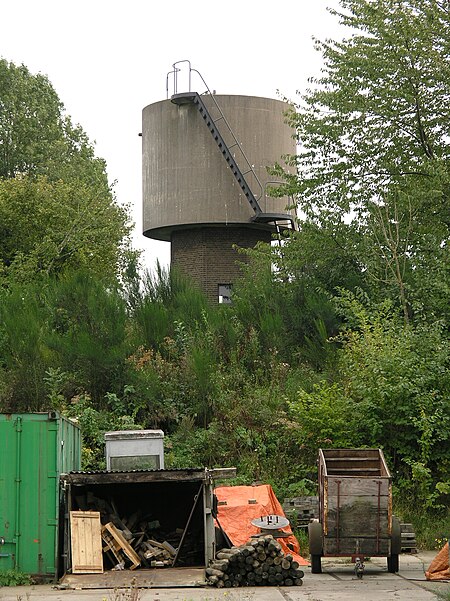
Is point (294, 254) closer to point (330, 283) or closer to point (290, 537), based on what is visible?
point (330, 283)

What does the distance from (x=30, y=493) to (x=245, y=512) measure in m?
4.38

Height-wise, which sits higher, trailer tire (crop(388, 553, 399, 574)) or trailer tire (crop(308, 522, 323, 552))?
trailer tire (crop(308, 522, 323, 552))

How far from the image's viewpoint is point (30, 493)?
1745 centimetres

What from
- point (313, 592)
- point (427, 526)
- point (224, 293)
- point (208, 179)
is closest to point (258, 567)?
point (313, 592)

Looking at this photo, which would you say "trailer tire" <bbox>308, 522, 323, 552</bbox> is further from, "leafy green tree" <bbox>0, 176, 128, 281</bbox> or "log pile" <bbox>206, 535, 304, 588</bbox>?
"leafy green tree" <bbox>0, 176, 128, 281</bbox>

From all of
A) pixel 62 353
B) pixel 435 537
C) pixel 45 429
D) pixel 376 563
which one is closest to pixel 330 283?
pixel 62 353

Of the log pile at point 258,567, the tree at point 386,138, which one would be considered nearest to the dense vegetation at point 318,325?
the tree at point 386,138

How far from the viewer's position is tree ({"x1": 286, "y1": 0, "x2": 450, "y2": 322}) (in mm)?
30234

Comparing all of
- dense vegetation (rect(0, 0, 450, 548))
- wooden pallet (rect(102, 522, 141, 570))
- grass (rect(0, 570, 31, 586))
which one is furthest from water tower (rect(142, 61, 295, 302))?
grass (rect(0, 570, 31, 586))

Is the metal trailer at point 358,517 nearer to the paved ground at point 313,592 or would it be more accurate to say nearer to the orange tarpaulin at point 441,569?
the paved ground at point 313,592

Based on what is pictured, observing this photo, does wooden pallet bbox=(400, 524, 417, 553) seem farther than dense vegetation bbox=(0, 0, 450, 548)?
No

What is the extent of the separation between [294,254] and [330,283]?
1.47 meters

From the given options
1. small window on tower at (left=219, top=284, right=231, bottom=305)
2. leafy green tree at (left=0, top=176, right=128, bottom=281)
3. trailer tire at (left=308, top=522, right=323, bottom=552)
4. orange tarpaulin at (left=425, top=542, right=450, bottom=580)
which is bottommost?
orange tarpaulin at (left=425, top=542, right=450, bottom=580)

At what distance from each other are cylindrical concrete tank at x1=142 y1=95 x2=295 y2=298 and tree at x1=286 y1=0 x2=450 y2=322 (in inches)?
203
